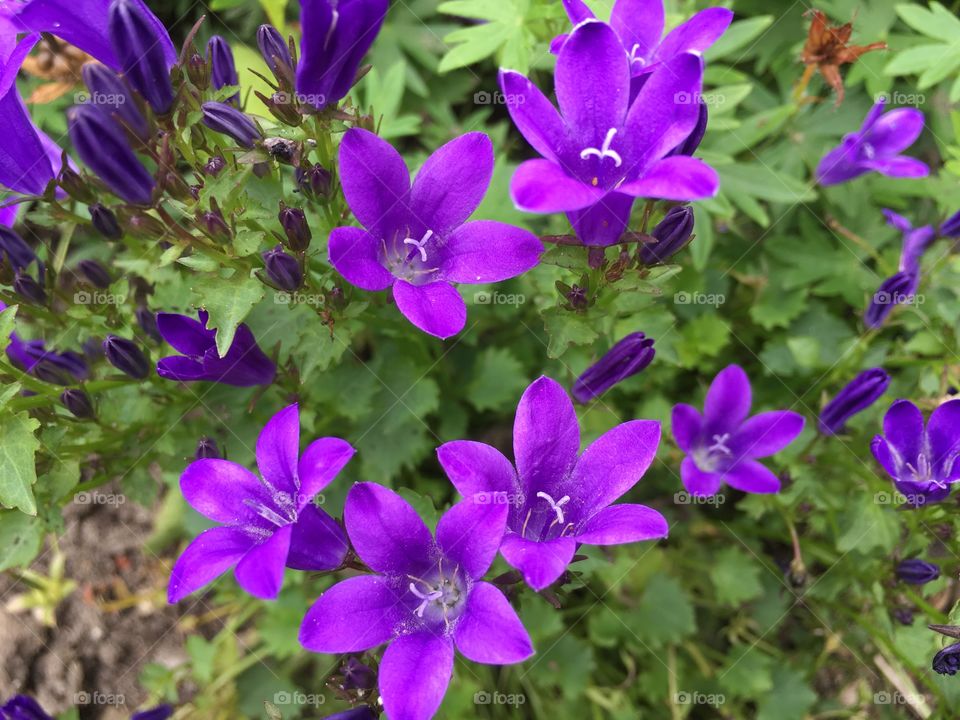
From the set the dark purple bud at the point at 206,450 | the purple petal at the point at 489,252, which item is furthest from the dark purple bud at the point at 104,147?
the purple petal at the point at 489,252

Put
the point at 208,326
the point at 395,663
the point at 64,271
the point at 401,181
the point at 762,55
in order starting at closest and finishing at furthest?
the point at 395,663, the point at 208,326, the point at 401,181, the point at 64,271, the point at 762,55

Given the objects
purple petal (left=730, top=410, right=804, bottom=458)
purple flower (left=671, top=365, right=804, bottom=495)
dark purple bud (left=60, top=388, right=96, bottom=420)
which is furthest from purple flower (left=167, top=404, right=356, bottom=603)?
purple petal (left=730, top=410, right=804, bottom=458)

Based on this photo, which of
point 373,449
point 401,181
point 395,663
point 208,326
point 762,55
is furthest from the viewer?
point 762,55

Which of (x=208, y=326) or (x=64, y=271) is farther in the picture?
(x=64, y=271)

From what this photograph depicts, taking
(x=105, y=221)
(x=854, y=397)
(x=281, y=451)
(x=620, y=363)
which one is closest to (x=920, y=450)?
(x=854, y=397)

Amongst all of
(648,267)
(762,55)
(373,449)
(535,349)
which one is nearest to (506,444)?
(535,349)

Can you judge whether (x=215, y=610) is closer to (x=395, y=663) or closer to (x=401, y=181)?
(x=395, y=663)
